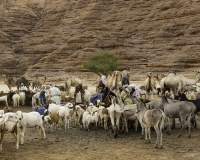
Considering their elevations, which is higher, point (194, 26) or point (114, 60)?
point (194, 26)

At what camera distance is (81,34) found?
296 feet

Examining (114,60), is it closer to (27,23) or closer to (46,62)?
(46,62)

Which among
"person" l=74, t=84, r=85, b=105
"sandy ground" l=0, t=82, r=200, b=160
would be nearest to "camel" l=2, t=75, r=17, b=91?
"person" l=74, t=84, r=85, b=105

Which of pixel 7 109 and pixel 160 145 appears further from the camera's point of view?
pixel 7 109

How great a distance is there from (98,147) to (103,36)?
76607mm

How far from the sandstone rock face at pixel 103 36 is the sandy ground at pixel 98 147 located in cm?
5569

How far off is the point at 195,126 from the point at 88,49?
68769 mm

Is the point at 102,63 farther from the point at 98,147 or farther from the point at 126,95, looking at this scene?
the point at 98,147

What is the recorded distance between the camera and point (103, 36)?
8612cm

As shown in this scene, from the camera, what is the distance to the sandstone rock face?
76.8m

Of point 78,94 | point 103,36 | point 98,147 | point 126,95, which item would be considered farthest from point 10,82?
point 103,36

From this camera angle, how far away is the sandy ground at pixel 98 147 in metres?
9.77

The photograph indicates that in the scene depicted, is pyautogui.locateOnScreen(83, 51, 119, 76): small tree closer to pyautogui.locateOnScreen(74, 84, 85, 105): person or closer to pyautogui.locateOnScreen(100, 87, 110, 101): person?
pyautogui.locateOnScreen(74, 84, 85, 105): person

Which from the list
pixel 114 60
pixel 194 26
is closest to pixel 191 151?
pixel 114 60
